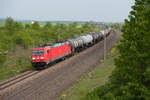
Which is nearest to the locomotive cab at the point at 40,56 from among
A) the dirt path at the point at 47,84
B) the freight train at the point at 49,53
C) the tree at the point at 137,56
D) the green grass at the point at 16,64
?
the freight train at the point at 49,53

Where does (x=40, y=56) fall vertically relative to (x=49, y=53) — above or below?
below

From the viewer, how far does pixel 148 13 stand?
10367 millimetres

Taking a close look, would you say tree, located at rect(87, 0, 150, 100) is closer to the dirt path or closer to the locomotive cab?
the dirt path

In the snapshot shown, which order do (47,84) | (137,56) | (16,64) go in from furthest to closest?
(16,64), (47,84), (137,56)

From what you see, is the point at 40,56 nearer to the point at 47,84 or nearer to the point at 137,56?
the point at 47,84

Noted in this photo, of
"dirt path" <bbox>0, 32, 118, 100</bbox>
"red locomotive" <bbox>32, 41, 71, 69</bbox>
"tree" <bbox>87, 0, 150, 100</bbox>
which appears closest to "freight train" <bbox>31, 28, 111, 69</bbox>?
"red locomotive" <bbox>32, 41, 71, 69</bbox>

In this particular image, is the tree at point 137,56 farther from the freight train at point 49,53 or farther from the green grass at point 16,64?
the green grass at point 16,64

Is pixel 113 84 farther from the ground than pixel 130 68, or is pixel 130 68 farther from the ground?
pixel 130 68

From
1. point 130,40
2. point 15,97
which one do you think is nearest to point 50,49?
point 15,97

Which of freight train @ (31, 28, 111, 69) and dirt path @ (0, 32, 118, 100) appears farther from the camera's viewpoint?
freight train @ (31, 28, 111, 69)

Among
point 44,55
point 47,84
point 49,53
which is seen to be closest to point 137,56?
point 47,84

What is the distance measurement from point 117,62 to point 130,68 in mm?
1235

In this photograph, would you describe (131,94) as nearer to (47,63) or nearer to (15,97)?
(15,97)

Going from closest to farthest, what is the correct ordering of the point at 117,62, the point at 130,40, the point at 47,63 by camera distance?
the point at 130,40 → the point at 117,62 → the point at 47,63
